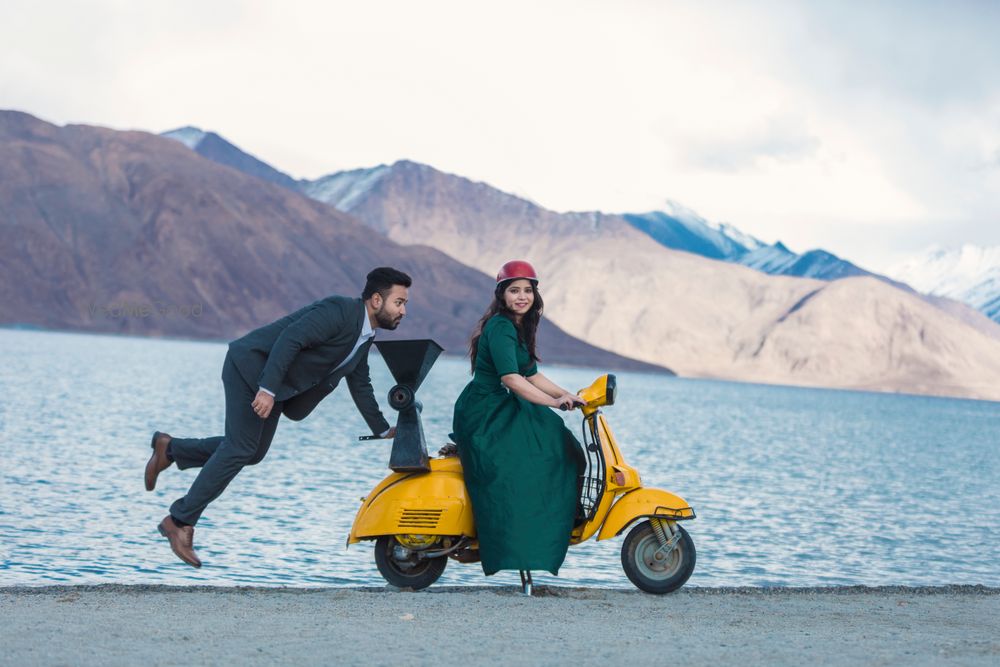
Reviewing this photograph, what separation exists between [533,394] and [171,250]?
4836 inches

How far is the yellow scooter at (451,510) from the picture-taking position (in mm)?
6891

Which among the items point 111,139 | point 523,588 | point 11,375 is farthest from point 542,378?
point 111,139

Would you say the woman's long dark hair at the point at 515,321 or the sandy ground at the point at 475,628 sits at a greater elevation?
the woman's long dark hair at the point at 515,321

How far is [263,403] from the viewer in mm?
6559

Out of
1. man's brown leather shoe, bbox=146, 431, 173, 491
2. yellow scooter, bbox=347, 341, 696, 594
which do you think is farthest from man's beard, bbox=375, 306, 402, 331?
man's brown leather shoe, bbox=146, 431, 173, 491

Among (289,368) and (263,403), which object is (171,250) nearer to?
(289,368)

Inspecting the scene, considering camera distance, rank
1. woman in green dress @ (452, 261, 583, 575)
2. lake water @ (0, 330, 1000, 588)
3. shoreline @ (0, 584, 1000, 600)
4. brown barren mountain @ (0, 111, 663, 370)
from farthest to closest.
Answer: brown barren mountain @ (0, 111, 663, 370)
lake water @ (0, 330, 1000, 588)
shoreline @ (0, 584, 1000, 600)
woman in green dress @ (452, 261, 583, 575)

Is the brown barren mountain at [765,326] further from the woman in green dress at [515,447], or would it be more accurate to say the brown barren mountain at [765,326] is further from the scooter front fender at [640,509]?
the woman in green dress at [515,447]

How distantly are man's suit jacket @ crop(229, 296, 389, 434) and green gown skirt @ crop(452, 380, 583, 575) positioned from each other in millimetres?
720

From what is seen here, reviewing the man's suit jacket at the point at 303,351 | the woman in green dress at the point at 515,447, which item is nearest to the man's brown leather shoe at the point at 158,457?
the man's suit jacket at the point at 303,351

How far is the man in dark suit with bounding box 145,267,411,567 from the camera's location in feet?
22.1

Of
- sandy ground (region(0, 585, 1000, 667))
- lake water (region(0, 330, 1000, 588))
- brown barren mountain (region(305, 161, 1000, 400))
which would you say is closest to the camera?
sandy ground (region(0, 585, 1000, 667))

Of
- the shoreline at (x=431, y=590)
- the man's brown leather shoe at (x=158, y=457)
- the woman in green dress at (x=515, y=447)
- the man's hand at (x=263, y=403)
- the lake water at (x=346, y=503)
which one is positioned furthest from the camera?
the lake water at (x=346, y=503)

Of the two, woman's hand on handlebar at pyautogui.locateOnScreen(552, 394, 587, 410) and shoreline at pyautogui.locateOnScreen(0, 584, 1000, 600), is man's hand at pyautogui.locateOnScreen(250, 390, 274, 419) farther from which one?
woman's hand on handlebar at pyautogui.locateOnScreen(552, 394, 587, 410)
